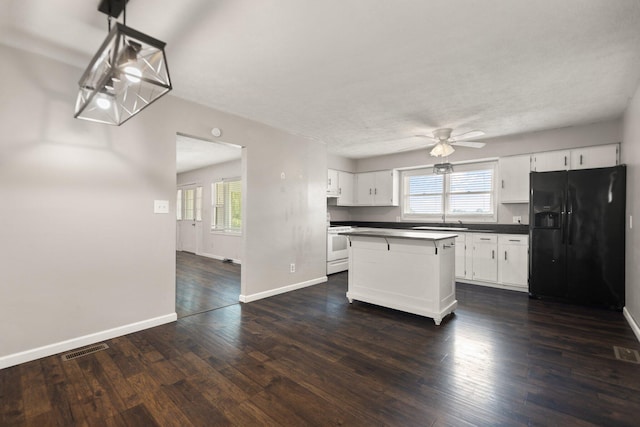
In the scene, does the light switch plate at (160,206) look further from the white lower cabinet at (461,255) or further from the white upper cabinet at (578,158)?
the white upper cabinet at (578,158)

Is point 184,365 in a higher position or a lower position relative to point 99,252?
lower

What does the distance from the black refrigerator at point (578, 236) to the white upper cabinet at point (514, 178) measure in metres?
0.60

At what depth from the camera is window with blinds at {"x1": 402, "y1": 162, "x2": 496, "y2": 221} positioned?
17.2 ft

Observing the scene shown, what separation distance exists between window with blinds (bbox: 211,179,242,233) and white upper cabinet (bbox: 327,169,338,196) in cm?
224

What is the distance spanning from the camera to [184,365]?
7.55 ft

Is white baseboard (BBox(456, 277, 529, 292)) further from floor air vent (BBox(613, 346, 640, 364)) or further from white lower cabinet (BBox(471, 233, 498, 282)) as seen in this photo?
floor air vent (BBox(613, 346, 640, 364))

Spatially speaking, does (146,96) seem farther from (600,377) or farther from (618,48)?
(600,377)

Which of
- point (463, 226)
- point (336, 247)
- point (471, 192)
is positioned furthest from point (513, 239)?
point (336, 247)

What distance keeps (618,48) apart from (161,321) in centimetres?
469

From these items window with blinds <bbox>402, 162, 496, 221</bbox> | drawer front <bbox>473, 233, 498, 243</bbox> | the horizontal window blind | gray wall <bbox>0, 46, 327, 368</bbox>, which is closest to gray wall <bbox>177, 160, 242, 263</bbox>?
gray wall <bbox>0, 46, 327, 368</bbox>

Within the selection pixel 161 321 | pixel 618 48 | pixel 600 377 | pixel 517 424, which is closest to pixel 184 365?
pixel 161 321

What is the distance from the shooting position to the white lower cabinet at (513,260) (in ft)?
14.5

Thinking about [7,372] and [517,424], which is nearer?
[517,424]

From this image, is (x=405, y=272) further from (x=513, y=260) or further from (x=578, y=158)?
(x=578, y=158)
